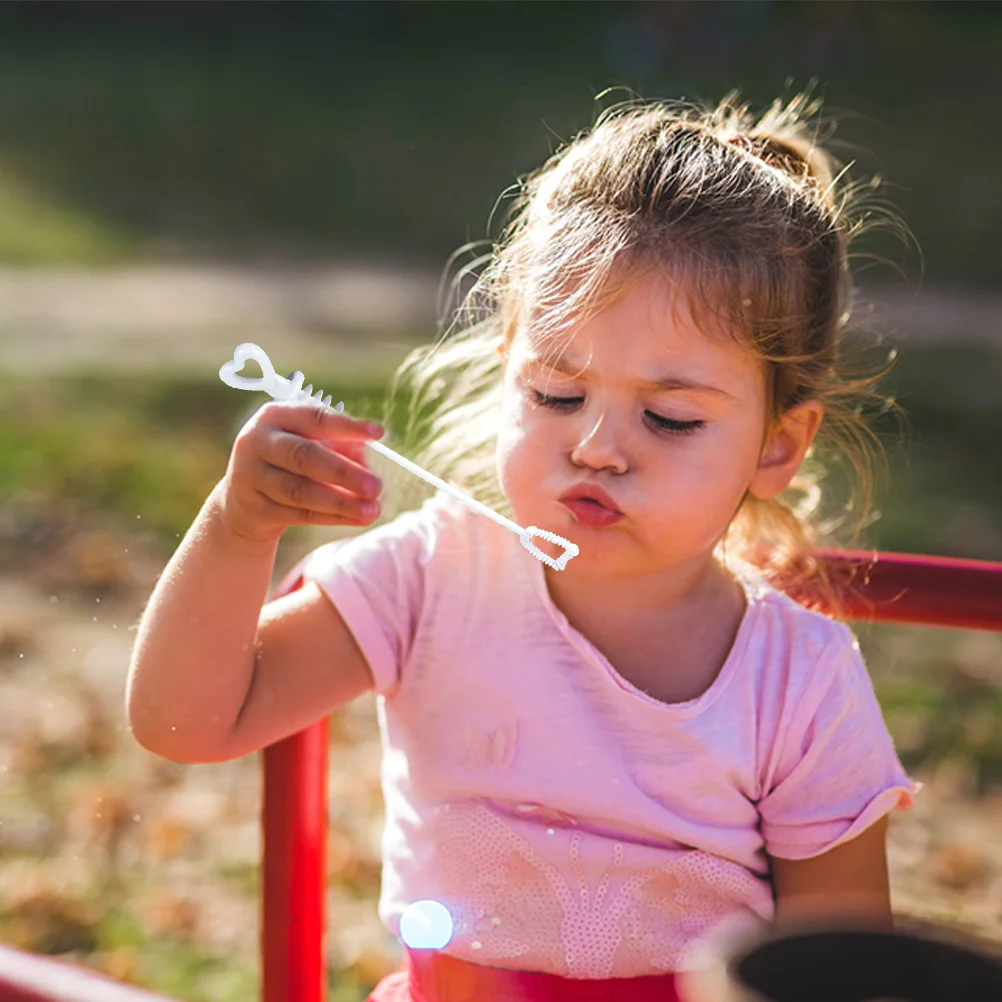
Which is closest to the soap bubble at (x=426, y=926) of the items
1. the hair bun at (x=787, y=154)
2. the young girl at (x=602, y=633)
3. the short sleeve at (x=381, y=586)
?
the young girl at (x=602, y=633)

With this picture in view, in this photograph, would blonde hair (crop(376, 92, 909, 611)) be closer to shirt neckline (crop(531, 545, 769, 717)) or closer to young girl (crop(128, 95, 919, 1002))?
young girl (crop(128, 95, 919, 1002))

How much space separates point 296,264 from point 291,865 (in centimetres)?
734

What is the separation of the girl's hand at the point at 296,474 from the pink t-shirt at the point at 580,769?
0.75 feet

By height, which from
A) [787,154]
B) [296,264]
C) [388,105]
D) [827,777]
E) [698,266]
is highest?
[388,105]

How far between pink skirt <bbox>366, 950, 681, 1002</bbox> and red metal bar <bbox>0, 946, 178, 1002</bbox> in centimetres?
67

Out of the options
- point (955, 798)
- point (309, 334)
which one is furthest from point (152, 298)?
point (955, 798)

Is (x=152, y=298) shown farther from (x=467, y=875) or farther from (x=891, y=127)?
(x=467, y=875)

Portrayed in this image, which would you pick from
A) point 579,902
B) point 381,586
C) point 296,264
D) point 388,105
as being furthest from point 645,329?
point 388,105

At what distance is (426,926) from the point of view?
154cm

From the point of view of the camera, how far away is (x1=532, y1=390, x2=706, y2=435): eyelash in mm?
1439

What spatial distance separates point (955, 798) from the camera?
3066 millimetres

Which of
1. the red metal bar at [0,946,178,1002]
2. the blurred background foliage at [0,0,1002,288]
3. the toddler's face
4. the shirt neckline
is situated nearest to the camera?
the red metal bar at [0,946,178,1002]

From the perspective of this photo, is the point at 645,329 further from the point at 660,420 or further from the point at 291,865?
the point at 291,865

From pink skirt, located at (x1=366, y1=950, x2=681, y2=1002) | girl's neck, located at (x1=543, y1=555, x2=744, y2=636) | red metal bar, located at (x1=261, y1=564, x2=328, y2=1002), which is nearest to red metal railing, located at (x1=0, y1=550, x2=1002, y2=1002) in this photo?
red metal bar, located at (x1=261, y1=564, x2=328, y2=1002)
